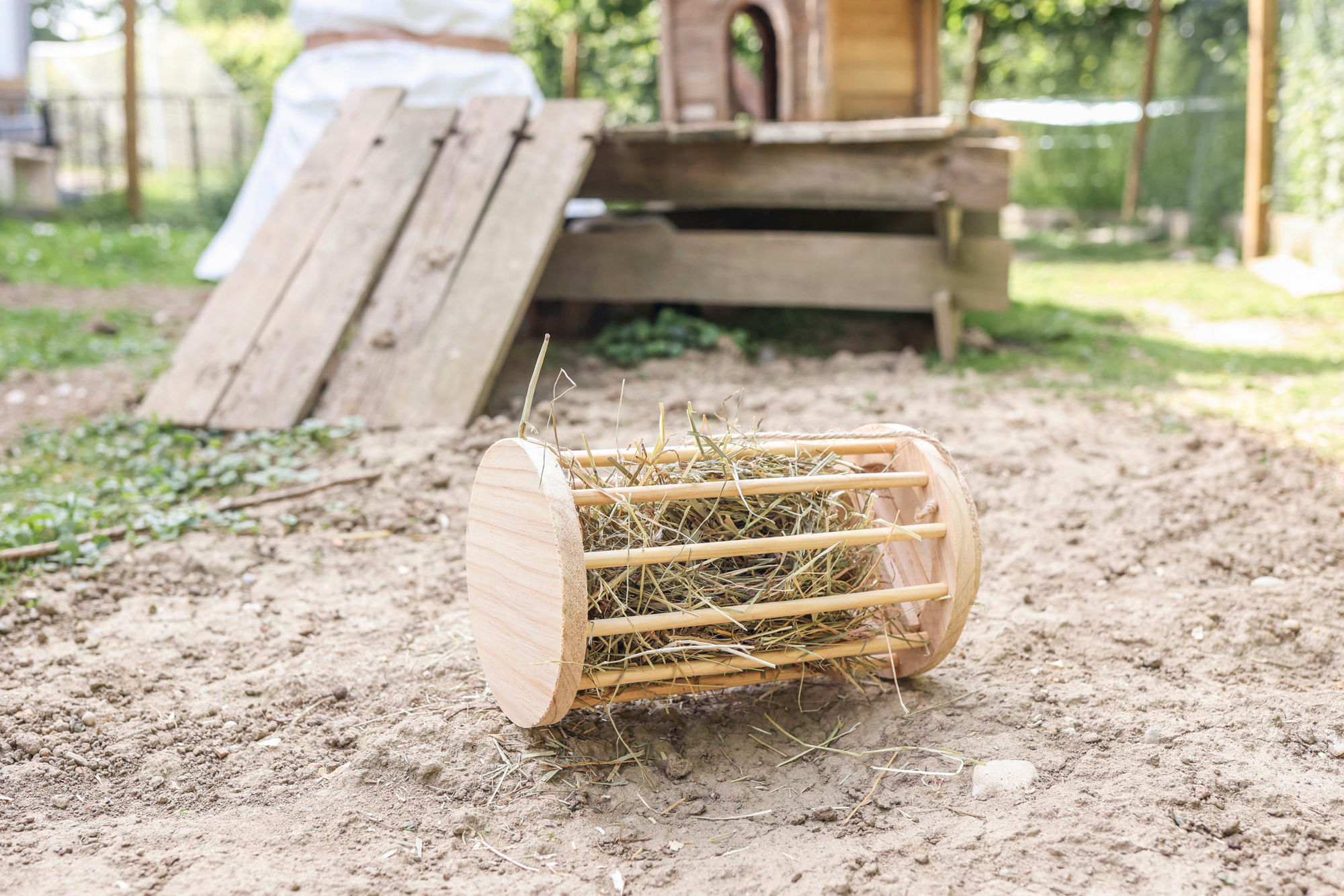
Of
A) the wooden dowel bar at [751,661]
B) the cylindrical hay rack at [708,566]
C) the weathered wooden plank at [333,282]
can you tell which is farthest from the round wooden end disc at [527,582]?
the weathered wooden plank at [333,282]

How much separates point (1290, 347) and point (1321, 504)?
279cm

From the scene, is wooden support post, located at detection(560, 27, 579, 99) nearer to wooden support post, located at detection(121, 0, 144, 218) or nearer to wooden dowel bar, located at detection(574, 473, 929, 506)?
wooden support post, located at detection(121, 0, 144, 218)

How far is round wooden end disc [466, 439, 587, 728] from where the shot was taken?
188cm

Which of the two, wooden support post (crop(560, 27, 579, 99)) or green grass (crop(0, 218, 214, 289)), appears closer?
green grass (crop(0, 218, 214, 289))

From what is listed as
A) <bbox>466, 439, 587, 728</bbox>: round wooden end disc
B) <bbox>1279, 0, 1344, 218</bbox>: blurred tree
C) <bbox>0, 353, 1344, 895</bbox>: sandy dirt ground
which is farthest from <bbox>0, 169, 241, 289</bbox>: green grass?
<bbox>1279, 0, 1344, 218</bbox>: blurred tree

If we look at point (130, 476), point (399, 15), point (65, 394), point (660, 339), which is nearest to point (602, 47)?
point (399, 15)

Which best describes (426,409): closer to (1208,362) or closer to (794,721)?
(794,721)

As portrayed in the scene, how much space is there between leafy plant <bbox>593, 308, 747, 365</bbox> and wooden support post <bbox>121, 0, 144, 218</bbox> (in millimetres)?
6991

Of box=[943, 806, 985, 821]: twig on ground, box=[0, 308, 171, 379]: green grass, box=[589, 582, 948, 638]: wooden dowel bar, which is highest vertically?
box=[589, 582, 948, 638]: wooden dowel bar

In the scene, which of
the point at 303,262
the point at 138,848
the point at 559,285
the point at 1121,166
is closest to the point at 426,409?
the point at 303,262

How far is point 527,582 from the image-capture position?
2000mm

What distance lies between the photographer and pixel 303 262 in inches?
197

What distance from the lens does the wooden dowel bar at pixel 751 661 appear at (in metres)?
2.03

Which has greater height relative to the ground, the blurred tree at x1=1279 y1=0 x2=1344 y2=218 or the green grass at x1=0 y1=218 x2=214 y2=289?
the blurred tree at x1=1279 y1=0 x2=1344 y2=218
